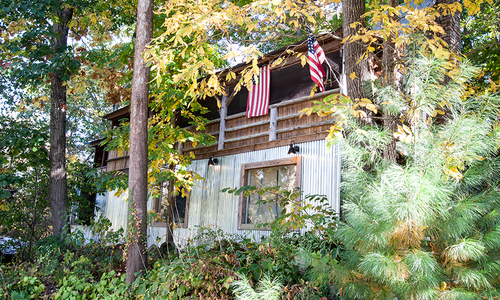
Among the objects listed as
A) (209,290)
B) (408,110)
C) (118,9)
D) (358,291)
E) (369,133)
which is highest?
(118,9)

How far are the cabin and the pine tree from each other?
452 centimetres

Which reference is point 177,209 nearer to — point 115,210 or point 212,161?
point 212,161

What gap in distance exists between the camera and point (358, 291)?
313cm

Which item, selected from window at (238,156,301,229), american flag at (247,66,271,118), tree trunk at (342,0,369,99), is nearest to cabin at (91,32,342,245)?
window at (238,156,301,229)

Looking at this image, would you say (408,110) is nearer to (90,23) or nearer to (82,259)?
(82,259)

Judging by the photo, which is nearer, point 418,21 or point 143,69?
point 418,21

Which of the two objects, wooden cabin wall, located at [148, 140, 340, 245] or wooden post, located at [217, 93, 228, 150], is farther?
wooden post, located at [217, 93, 228, 150]

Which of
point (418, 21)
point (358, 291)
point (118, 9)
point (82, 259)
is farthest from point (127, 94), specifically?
point (358, 291)

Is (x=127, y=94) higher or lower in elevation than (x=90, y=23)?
lower

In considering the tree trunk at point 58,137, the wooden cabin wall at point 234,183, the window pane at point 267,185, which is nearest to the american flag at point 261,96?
the wooden cabin wall at point 234,183

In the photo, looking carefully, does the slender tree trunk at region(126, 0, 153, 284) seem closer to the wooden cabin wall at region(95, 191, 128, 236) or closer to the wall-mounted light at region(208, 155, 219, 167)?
the wall-mounted light at region(208, 155, 219, 167)

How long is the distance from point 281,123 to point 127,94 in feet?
17.5

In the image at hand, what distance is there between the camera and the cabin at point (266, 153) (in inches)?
330

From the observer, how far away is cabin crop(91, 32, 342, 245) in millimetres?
8383
